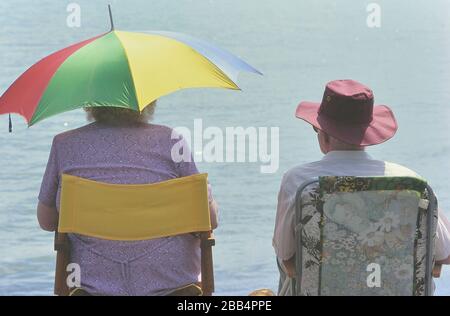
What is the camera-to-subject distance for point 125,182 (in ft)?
10.4

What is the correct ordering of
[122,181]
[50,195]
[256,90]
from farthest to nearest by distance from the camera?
1. [256,90]
2. [50,195]
3. [122,181]

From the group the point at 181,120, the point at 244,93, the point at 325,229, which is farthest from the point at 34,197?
the point at 325,229

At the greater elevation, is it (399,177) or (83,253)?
(399,177)

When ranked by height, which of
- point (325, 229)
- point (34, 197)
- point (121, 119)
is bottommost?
point (34, 197)

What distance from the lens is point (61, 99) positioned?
3240mm

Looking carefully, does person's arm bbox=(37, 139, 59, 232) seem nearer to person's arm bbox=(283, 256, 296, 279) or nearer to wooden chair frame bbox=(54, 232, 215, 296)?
wooden chair frame bbox=(54, 232, 215, 296)

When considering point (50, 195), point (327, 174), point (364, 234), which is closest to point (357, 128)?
point (327, 174)

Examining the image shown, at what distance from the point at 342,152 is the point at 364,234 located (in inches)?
13.2

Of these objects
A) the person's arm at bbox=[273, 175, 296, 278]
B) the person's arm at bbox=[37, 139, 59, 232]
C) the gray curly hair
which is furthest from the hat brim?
the person's arm at bbox=[37, 139, 59, 232]

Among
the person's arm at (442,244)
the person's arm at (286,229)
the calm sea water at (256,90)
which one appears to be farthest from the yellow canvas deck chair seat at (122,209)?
the calm sea water at (256,90)

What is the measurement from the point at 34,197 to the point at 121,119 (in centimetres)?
321

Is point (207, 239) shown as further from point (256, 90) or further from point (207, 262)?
point (256, 90)

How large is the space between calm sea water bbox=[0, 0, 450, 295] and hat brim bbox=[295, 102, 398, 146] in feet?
5.87
